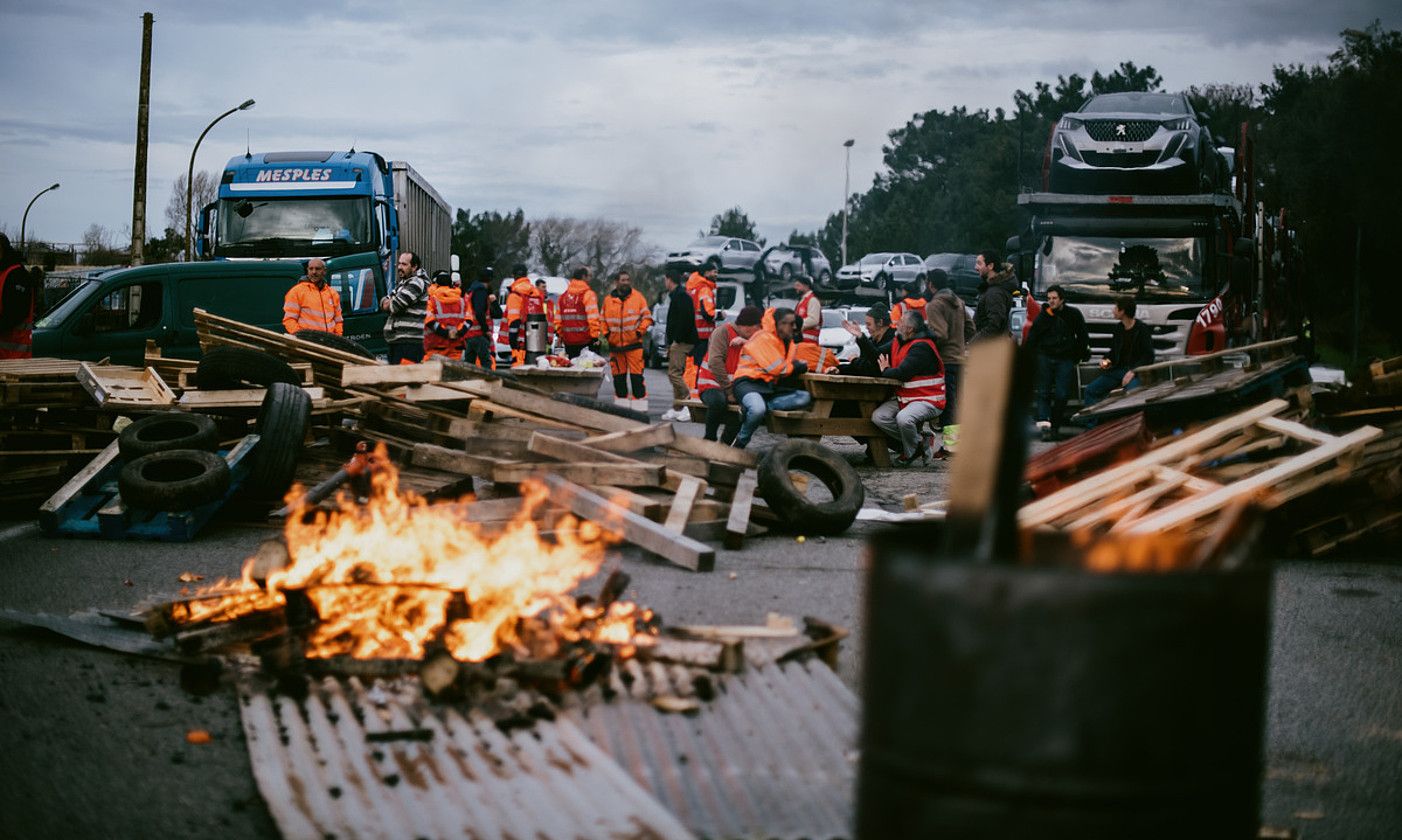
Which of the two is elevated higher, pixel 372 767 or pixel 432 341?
pixel 432 341

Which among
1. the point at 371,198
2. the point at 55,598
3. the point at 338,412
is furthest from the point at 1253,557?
the point at 371,198

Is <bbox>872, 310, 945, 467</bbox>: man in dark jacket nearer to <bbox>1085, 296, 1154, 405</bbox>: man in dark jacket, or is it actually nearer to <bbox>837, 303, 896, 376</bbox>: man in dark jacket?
<bbox>837, 303, 896, 376</bbox>: man in dark jacket

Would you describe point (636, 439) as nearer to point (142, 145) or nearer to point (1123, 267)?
point (1123, 267)

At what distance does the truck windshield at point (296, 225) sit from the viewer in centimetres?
1909

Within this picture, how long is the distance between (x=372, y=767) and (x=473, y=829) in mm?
635

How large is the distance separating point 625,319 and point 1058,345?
5.80 meters

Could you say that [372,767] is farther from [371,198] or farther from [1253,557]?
[371,198]

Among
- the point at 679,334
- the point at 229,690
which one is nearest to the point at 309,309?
the point at 679,334

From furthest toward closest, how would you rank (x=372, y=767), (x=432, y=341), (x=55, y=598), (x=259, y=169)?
(x=259, y=169) → (x=432, y=341) → (x=55, y=598) → (x=372, y=767)

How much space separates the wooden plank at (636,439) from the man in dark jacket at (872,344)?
14.1 feet

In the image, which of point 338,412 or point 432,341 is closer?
point 338,412

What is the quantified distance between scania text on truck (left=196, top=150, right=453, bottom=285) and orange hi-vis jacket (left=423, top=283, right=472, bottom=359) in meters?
2.42

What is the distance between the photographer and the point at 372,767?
404cm

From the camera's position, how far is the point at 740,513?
859 centimetres
